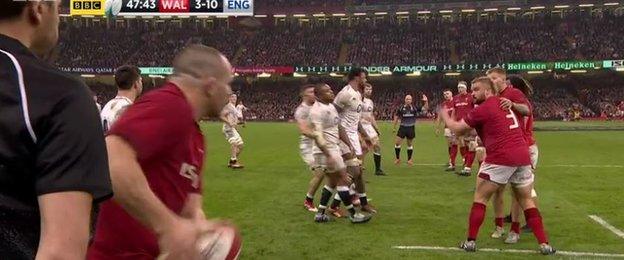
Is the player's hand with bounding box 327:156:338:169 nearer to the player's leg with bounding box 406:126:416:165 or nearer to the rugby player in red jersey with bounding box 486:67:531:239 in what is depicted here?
the rugby player in red jersey with bounding box 486:67:531:239

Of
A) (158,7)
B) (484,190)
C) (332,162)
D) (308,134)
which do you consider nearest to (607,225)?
(484,190)

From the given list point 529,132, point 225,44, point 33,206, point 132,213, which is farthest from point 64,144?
point 225,44

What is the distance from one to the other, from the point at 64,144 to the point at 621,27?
2752 inches

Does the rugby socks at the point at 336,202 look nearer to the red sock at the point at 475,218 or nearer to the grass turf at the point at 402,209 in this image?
the grass turf at the point at 402,209

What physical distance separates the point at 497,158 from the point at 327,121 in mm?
3125

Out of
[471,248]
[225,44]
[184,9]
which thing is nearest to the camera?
[471,248]

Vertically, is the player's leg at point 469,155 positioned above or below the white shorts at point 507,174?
below

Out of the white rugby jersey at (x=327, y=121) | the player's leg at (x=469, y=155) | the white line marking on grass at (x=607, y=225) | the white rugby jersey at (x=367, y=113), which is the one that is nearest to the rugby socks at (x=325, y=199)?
the white rugby jersey at (x=327, y=121)

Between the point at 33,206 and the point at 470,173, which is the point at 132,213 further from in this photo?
the point at 470,173

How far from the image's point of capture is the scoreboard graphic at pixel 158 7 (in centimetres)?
4719

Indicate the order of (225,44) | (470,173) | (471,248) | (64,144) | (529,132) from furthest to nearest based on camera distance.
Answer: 1. (225,44)
2. (470,173)
3. (529,132)
4. (471,248)
5. (64,144)

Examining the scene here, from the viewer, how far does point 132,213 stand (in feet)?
7.82

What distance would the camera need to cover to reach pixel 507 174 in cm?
775

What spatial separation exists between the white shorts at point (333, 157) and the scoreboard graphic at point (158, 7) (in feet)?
126
